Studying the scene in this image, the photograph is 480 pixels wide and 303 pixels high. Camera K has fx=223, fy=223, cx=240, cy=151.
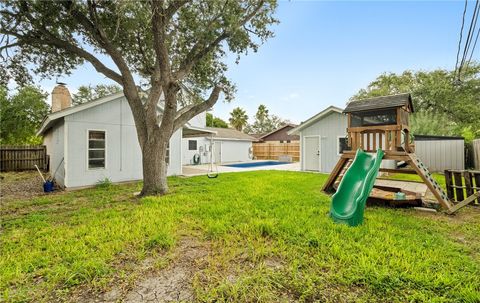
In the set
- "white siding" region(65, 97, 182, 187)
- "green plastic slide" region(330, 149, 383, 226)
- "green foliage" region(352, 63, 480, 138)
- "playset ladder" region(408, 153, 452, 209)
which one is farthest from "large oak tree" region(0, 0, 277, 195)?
"green foliage" region(352, 63, 480, 138)

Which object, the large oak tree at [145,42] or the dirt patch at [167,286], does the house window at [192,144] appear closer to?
the large oak tree at [145,42]

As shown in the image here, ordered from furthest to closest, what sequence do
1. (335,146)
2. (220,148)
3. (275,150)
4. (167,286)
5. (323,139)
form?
(275,150)
(220,148)
(323,139)
(335,146)
(167,286)

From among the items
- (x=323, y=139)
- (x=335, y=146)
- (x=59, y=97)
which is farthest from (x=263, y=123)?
(x=59, y=97)

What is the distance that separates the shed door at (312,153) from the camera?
510 inches

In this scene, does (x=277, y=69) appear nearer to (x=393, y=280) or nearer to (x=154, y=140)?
(x=154, y=140)

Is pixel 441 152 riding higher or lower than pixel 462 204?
higher

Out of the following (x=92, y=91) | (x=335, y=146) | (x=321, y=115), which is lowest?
(x=335, y=146)

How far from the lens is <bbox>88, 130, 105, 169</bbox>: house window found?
8.20 metres

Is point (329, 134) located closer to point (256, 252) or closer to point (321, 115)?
point (321, 115)

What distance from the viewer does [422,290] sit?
82.5 inches

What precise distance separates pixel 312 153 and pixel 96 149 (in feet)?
35.5

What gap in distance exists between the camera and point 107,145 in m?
8.59

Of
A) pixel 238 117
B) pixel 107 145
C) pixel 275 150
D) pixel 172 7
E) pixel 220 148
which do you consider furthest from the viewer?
pixel 238 117

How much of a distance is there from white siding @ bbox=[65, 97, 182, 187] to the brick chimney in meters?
2.88
